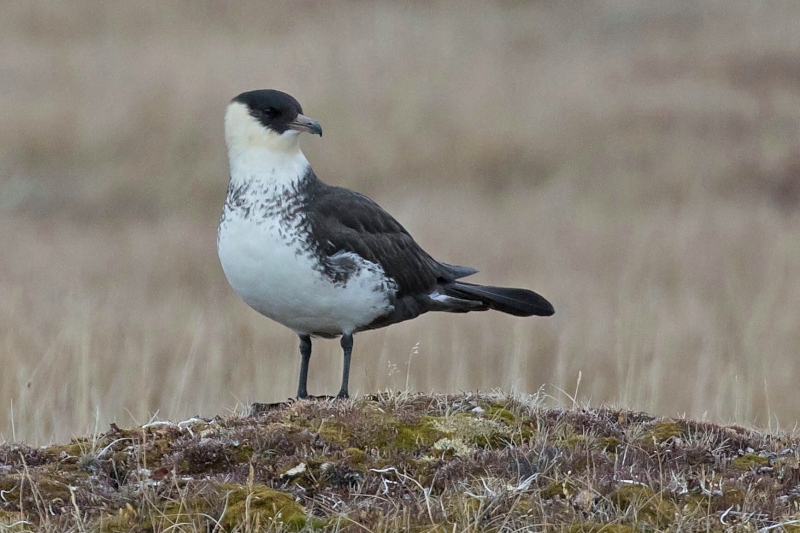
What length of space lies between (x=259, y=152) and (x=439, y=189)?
11030 millimetres

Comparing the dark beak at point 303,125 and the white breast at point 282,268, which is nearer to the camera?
the white breast at point 282,268

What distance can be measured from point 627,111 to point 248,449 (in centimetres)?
1542

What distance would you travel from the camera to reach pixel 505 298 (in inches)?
234

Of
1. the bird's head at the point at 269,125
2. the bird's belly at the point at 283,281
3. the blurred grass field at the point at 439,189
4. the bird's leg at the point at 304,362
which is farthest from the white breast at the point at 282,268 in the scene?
the blurred grass field at the point at 439,189

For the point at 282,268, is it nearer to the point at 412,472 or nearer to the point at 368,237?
the point at 368,237

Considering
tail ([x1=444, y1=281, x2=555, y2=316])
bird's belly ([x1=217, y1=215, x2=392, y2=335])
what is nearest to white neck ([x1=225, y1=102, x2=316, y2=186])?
bird's belly ([x1=217, y1=215, x2=392, y2=335])

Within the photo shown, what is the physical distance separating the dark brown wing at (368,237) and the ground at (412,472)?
872mm

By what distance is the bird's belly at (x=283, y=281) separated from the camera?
200 inches

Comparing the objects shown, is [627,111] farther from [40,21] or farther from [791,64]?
[40,21]

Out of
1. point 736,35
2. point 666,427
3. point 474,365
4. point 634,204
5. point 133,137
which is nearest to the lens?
point 666,427

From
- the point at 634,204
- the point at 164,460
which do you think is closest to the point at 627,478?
the point at 164,460

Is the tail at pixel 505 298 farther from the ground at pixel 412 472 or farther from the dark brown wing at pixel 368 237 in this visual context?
Answer: the ground at pixel 412 472

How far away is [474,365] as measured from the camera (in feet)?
31.2

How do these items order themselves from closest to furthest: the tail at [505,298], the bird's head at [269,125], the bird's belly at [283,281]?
the bird's belly at [283,281], the bird's head at [269,125], the tail at [505,298]
